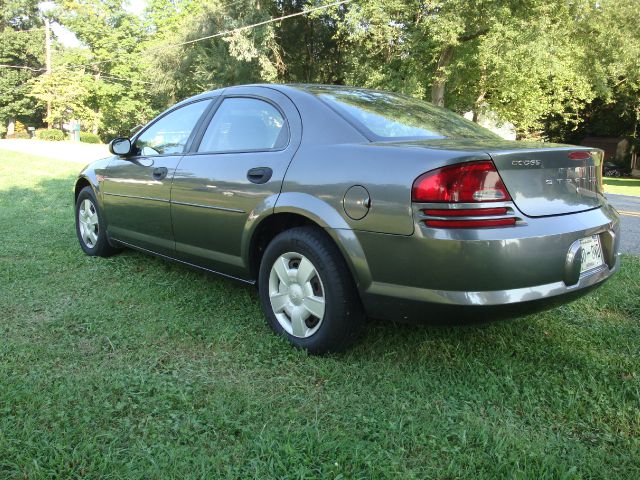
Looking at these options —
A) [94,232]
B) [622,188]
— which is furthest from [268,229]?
[622,188]

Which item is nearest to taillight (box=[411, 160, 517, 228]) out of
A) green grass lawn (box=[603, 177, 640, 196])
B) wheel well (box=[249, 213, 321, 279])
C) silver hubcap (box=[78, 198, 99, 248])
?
wheel well (box=[249, 213, 321, 279])

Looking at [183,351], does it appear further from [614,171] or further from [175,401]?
[614,171]

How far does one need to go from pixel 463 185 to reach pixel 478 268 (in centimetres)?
37

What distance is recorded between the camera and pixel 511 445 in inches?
83.6

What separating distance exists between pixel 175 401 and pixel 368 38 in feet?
76.4

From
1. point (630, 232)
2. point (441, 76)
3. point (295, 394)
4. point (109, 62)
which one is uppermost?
point (109, 62)

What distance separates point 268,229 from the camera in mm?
3266

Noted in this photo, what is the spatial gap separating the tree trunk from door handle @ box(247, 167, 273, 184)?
2052cm

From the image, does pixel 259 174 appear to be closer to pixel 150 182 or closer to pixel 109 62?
pixel 150 182

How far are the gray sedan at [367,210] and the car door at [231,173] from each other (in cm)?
1

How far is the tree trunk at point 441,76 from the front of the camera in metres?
22.7

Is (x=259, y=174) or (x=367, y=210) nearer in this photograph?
(x=367, y=210)

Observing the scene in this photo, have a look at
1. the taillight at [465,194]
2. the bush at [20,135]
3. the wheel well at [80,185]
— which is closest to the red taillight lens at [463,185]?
the taillight at [465,194]

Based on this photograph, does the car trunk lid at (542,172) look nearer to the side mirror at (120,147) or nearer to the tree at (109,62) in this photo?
the side mirror at (120,147)
